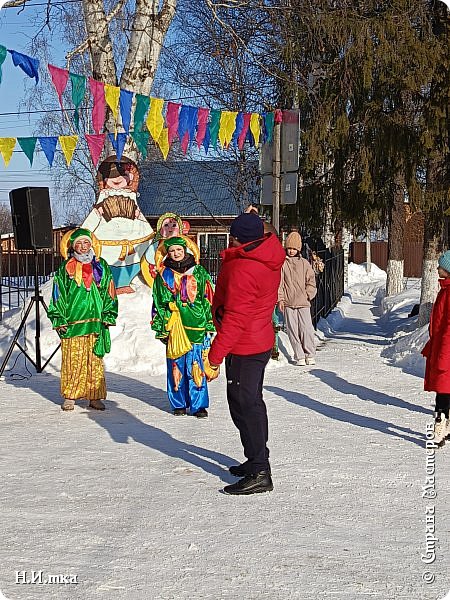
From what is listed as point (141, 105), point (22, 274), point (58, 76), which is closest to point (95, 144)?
point (141, 105)

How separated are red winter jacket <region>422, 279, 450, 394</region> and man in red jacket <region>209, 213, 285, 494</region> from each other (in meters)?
1.83

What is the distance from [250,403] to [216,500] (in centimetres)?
63

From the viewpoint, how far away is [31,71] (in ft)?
28.7

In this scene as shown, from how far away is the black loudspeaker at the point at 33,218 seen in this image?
10.6 m

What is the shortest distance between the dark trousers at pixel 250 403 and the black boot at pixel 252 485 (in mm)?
40

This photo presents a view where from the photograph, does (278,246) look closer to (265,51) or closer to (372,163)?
(372,163)

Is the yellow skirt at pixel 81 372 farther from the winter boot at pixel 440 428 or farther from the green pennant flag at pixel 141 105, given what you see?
the green pennant flag at pixel 141 105

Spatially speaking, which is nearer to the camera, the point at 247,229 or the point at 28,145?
the point at 247,229

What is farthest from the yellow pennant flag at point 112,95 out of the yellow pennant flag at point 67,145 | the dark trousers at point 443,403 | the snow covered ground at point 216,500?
the dark trousers at point 443,403

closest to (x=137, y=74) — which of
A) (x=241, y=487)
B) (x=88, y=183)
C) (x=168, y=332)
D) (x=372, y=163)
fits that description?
(x=372, y=163)

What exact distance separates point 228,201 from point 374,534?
111 ft

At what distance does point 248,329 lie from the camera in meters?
5.23

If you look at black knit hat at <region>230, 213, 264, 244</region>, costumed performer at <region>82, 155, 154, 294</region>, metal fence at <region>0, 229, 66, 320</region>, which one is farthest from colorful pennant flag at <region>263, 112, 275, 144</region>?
black knit hat at <region>230, 213, 264, 244</region>

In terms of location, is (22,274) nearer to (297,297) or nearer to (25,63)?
(297,297)
